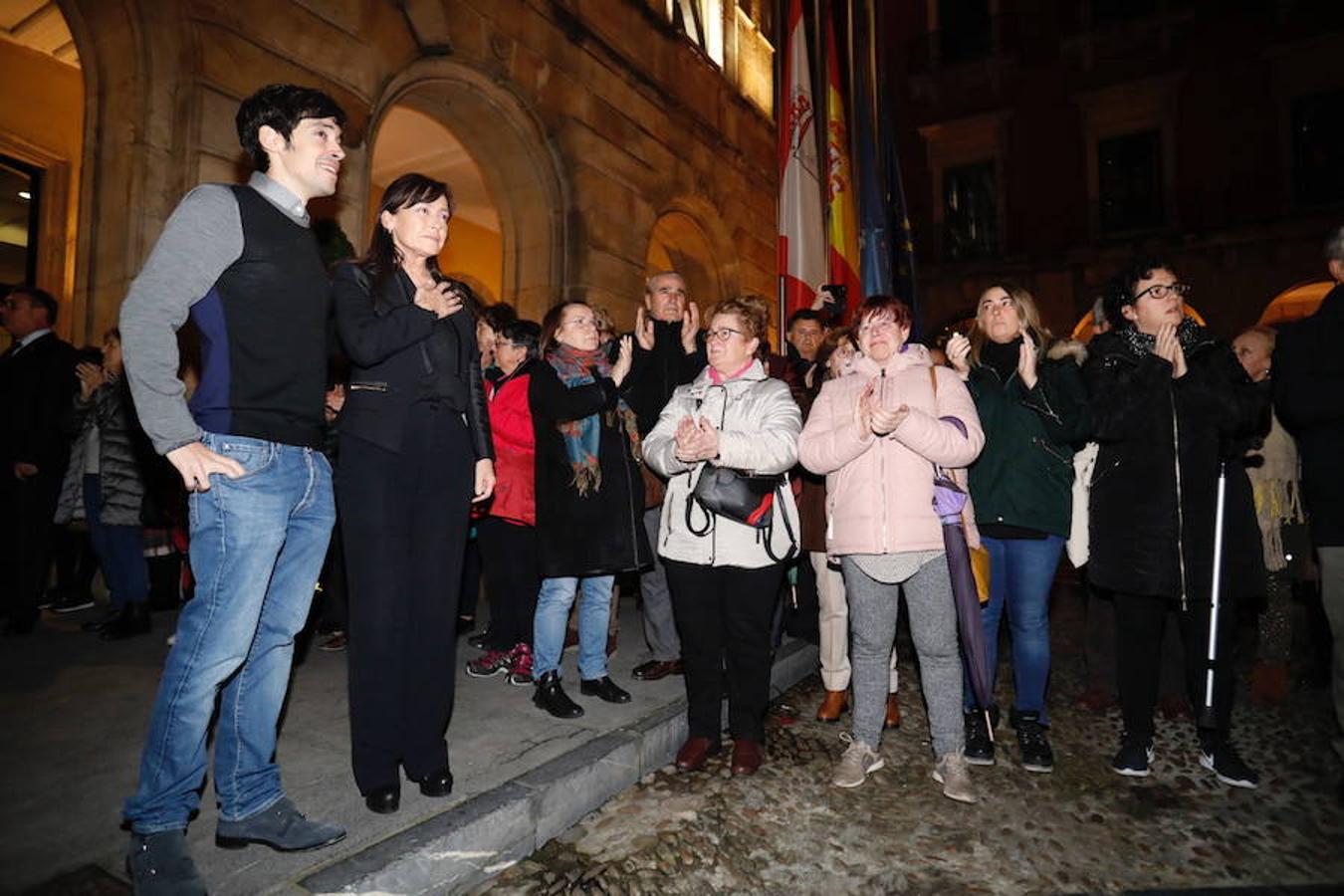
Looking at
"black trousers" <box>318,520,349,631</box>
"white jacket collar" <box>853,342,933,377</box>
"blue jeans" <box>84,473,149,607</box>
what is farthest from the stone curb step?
"blue jeans" <box>84,473,149,607</box>

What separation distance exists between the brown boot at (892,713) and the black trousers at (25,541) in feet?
18.1

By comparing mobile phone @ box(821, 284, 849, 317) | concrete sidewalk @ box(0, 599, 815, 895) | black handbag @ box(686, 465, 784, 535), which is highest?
mobile phone @ box(821, 284, 849, 317)

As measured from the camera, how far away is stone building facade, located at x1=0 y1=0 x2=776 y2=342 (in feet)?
17.3

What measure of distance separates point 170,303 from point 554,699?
7.70ft

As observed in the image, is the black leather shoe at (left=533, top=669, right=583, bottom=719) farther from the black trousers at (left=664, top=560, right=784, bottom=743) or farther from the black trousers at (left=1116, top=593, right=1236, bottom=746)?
the black trousers at (left=1116, top=593, right=1236, bottom=746)

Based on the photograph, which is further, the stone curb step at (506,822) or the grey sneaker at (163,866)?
the stone curb step at (506,822)

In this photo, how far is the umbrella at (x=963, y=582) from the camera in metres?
3.12

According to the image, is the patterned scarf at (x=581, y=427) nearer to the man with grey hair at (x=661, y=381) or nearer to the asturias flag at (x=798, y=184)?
the man with grey hair at (x=661, y=381)

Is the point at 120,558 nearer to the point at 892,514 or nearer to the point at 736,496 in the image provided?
the point at 736,496

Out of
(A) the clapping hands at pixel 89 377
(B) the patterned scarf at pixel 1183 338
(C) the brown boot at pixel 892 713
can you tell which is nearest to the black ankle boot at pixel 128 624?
(A) the clapping hands at pixel 89 377

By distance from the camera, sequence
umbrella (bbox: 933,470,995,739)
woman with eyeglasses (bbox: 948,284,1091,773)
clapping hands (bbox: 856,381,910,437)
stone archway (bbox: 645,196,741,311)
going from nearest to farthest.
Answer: clapping hands (bbox: 856,381,910,437) < umbrella (bbox: 933,470,995,739) < woman with eyeglasses (bbox: 948,284,1091,773) < stone archway (bbox: 645,196,741,311)

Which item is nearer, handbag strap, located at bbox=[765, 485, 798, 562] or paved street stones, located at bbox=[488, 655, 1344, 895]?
paved street stones, located at bbox=[488, 655, 1344, 895]

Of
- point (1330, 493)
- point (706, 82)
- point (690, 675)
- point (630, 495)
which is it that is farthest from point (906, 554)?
point (706, 82)

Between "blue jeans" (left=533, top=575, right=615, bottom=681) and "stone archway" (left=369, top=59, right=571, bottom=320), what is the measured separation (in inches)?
220
